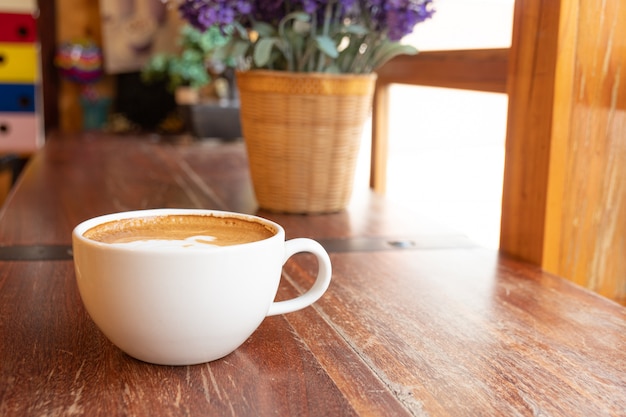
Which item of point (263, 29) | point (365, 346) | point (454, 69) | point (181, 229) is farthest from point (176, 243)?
point (454, 69)

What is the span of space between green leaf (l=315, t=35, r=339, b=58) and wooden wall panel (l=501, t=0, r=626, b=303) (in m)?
0.27

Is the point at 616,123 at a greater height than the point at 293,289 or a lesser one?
greater

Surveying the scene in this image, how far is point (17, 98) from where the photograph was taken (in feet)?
9.73

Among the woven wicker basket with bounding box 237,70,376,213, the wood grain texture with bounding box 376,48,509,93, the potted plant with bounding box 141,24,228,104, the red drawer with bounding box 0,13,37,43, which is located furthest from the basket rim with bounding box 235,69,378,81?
the red drawer with bounding box 0,13,37,43

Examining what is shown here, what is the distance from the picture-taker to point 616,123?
0.97m

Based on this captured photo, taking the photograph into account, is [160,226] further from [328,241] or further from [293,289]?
[328,241]

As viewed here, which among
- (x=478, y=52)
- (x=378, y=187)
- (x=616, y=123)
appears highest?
(x=478, y=52)

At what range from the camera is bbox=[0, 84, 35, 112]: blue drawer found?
2953mm

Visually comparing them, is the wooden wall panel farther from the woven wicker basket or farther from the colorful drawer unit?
the colorful drawer unit

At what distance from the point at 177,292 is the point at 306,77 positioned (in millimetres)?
696

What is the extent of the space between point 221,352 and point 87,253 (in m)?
0.13

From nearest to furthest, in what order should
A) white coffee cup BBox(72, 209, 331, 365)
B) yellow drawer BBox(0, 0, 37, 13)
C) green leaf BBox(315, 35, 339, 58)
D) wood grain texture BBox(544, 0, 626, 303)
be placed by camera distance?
white coffee cup BBox(72, 209, 331, 365), wood grain texture BBox(544, 0, 626, 303), green leaf BBox(315, 35, 339, 58), yellow drawer BBox(0, 0, 37, 13)

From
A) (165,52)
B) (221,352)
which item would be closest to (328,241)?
(221,352)

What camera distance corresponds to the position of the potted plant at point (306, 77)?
1.17m
